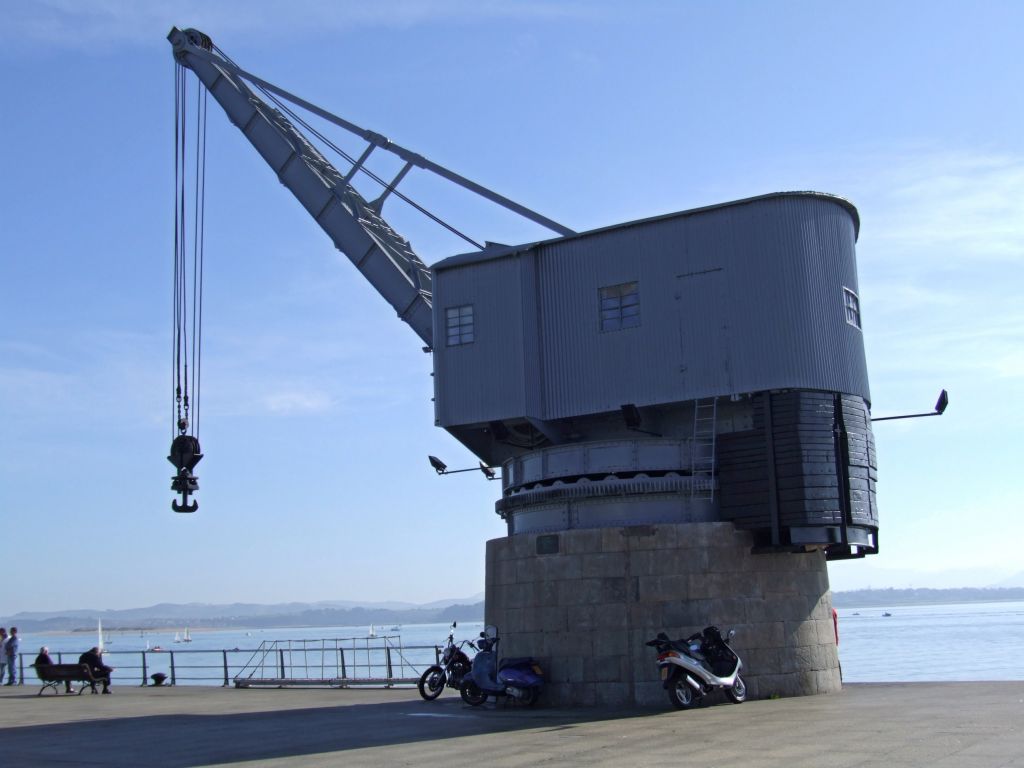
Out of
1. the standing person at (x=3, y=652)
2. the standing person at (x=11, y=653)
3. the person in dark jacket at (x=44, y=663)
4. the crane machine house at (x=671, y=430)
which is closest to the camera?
the crane machine house at (x=671, y=430)

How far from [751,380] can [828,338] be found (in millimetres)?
1849

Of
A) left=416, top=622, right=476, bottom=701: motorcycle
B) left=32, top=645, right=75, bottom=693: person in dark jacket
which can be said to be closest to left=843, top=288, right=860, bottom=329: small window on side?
left=416, top=622, right=476, bottom=701: motorcycle

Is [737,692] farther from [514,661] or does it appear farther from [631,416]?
[631,416]

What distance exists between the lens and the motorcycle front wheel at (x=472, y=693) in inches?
881

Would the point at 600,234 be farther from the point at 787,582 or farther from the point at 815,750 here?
the point at 815,750

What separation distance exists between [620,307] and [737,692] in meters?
8.29

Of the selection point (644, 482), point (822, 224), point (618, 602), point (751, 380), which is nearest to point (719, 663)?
point (618, 602)

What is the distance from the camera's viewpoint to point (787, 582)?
72.4 ft

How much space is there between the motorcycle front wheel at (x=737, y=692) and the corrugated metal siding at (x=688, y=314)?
5691 mm

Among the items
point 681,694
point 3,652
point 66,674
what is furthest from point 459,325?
point 3,652

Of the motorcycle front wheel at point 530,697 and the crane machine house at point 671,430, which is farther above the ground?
the crane machine house at point 671,430

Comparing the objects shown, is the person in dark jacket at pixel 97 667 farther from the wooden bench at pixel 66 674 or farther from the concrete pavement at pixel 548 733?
the concrete pavement at pixel 548 733

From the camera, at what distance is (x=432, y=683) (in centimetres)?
2441

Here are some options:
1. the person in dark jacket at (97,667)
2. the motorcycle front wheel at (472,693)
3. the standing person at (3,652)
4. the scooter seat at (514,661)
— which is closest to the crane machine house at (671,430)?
the scooter seat at (514,661)
